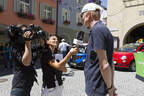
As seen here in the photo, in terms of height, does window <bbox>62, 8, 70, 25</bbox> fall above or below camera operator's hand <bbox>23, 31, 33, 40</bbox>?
above

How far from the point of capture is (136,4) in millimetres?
15141

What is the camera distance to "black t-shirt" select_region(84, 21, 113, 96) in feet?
5.18

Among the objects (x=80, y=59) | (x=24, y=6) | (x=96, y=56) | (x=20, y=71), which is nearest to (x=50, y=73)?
(x=20, y=71)

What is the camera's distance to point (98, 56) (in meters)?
1.59

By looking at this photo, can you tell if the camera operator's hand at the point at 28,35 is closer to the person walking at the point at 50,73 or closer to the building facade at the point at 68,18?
the person walking at the point at 50,73

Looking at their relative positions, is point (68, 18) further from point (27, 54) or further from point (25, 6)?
point (27, 54)

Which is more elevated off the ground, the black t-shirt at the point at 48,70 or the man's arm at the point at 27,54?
the man's arm at the point at 27,54

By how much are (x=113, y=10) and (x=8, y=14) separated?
1007 cm

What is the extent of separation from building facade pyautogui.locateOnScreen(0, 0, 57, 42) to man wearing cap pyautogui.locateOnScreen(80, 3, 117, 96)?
9832mm

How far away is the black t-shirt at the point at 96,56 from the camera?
1.58m

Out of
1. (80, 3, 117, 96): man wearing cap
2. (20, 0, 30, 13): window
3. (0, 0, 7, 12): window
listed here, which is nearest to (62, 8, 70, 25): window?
(20, 0, 30, 13): window

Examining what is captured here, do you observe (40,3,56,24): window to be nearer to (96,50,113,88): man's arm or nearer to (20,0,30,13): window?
(20,0,30,13): window

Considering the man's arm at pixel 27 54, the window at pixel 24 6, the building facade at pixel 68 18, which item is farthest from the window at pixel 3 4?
the man's arm at pixel 27 54

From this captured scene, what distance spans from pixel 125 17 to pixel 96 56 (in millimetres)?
15259
